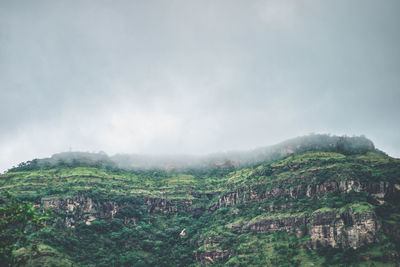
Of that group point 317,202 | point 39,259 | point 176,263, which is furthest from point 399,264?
point 39,259

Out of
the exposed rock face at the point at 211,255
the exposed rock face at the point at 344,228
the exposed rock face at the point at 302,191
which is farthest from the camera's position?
the exposed rock face at the point at 211,255

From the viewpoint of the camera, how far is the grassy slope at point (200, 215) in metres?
110

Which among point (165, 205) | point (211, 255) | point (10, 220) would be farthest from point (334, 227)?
point (10, 220)

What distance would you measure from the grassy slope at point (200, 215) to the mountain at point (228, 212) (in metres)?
0.42

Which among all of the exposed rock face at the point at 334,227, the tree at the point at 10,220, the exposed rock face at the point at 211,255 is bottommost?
the exposed rock face at the point at 211,255

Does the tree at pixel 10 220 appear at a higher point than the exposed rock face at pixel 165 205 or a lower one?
higher

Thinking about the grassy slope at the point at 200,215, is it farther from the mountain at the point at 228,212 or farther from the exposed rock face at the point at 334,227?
the exposed rock face at the point at 334,227

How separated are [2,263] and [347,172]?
11256cm

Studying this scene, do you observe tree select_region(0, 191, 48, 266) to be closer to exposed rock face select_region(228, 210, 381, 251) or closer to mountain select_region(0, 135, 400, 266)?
mountain select_region(0, 135, 400, 266)

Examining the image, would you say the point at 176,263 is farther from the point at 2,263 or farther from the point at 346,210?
the point at 2,263

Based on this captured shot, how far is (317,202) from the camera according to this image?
401ft

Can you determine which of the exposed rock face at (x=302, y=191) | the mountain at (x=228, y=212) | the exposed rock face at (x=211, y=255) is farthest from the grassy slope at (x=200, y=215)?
the exposed rock face at (x=302, y=191)

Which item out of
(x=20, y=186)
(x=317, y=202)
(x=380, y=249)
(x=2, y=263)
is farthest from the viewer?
(x=20, y=186)

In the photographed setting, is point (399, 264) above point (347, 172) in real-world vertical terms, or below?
below
